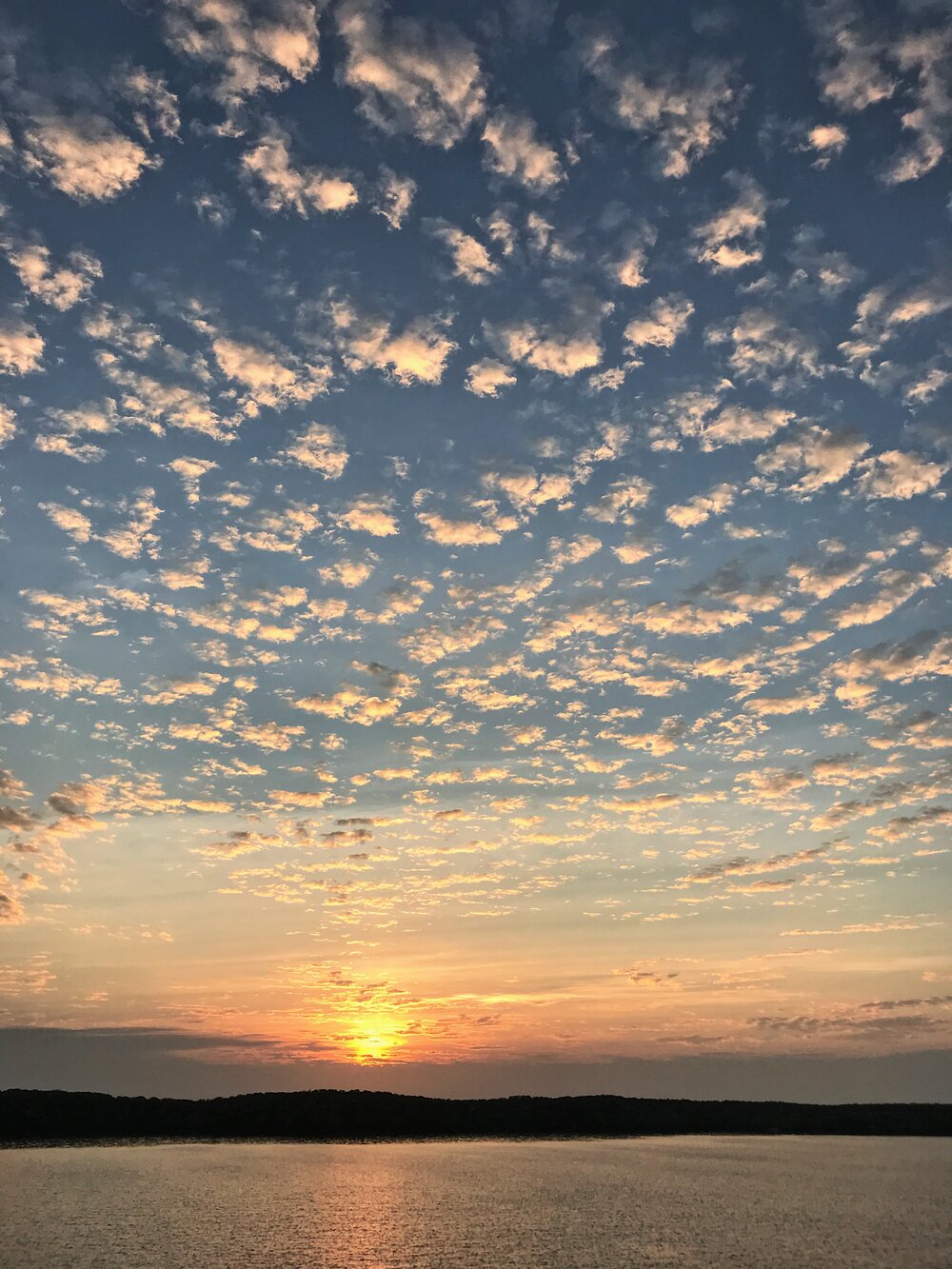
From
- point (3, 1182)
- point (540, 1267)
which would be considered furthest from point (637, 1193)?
point (3, 1182)

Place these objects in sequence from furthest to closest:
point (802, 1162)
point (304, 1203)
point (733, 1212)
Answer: point (802, 1162) < point (304, 1203) < point (733, 1212)

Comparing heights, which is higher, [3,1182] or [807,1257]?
[3,1182]

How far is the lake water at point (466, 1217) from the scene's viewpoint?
213 feet

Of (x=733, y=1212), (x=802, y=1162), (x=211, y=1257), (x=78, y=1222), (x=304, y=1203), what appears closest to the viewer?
(x=211, y=1257)

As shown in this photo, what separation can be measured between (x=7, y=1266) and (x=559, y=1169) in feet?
398

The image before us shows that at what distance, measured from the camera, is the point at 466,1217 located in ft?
299

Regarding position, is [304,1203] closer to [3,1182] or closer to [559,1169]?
[3,1182]

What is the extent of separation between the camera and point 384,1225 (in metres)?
83.6

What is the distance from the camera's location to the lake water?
213 ft

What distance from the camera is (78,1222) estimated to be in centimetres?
8119

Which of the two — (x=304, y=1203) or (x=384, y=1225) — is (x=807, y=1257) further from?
(x=304, y=1203)

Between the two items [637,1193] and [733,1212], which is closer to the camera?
[733,1212]

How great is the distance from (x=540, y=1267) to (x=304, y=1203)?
51.6 m

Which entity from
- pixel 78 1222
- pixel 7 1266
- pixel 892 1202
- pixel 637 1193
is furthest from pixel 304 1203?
pixel 892 1202
